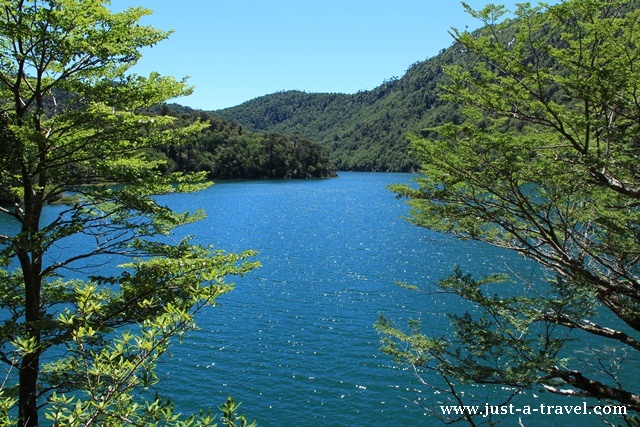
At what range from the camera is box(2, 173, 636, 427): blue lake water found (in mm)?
13953

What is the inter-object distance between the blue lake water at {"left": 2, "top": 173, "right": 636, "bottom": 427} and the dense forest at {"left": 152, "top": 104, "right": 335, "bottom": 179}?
288 feet

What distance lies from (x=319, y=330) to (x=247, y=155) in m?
116

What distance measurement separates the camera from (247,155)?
431 ft

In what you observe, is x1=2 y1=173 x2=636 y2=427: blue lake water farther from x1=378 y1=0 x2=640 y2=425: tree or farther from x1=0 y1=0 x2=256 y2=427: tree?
x1=0 y1=0 x2=256 y2=427: tree

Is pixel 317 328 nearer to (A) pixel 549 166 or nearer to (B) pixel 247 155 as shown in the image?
(A) pixel 549 166

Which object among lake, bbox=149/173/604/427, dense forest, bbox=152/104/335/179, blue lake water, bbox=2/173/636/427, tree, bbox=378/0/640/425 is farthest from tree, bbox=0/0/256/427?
dense forest, bbox=152/104/335/179

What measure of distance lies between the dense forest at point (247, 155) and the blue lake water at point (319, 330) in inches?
3452

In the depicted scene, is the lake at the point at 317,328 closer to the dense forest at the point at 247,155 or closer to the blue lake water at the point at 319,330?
the blue lake water at the point at 319,330

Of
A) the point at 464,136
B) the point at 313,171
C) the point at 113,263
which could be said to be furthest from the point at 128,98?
the point at 313,171

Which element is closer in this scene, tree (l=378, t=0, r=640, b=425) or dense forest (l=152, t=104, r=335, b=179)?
tree (l=378, t=0, r=640, b=425)

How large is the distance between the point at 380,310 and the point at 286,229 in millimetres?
24585

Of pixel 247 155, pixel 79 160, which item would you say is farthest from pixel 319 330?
pixel 247 155

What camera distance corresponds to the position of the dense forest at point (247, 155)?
124m

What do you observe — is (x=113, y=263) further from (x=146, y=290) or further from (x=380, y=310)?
Answer: (x=146, y=290)
